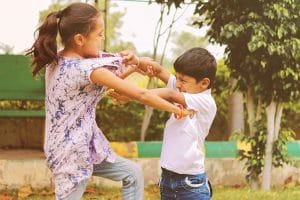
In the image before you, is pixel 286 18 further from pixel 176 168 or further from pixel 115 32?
pixel 115 32

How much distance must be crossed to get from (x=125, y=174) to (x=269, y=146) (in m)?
3.26

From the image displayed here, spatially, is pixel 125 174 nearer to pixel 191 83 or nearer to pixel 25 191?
pixel 191 83

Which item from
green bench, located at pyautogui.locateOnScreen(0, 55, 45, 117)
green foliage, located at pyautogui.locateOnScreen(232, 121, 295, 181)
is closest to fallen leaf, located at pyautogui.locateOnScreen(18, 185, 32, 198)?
green bench, located at pyautogui.locateOnScreen(0, 55, 45, 117)

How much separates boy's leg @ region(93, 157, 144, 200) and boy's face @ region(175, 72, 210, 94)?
0.46 m

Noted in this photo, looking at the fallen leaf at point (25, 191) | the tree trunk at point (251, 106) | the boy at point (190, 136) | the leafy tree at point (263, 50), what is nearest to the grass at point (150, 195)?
the fallen leaf at point (25, 191)

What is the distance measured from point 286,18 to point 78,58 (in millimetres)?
3197

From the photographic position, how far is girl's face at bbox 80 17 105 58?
2912mm

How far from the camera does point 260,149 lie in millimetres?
6188

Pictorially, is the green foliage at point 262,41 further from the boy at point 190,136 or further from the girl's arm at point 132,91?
the girl's arm at point 132,91

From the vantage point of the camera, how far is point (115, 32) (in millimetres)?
13422

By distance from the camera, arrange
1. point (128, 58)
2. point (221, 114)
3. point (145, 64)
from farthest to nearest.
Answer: point (221, 114) → point (145, 64) → point (128, 58)

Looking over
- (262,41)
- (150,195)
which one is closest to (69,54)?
(262,41)

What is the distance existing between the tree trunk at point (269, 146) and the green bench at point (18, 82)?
2.54 metres

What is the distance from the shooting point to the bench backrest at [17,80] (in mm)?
7125
